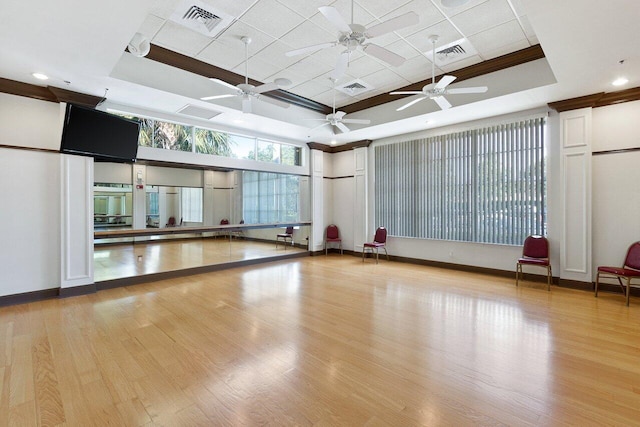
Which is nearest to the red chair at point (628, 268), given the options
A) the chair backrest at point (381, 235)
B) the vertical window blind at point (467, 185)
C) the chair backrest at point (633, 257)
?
the chair backrest at point (633, 257)

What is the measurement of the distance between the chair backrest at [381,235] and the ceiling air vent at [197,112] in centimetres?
495

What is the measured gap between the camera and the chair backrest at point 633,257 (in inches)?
184

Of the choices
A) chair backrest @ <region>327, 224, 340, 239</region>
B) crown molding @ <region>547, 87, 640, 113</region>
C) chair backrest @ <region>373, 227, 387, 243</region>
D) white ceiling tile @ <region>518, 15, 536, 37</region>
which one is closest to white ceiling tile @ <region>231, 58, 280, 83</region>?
white ceiling tile @ <region>518, 15, 536, 37</region>

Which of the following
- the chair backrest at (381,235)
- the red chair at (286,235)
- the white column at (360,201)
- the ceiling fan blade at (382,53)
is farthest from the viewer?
the white column at (360,201)

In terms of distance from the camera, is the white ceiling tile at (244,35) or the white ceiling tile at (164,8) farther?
the white ceiling tile at (244,35)

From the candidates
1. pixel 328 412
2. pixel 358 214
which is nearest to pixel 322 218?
pixel 358 214

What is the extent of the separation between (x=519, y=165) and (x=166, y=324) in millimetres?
6689

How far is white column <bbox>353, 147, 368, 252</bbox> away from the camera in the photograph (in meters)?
8.62

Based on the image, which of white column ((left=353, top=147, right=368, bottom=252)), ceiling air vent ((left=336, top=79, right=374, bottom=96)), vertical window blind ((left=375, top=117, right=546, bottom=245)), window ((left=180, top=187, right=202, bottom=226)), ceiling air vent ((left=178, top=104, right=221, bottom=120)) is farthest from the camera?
white column ((left=353, top=147, right=368, bottom=252))

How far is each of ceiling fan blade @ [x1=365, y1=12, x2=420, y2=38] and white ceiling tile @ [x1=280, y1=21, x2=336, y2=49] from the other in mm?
1381

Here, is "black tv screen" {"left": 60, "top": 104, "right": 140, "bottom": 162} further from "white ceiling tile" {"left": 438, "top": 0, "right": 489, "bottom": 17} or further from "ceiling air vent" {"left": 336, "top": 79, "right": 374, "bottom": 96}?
"white ceiling tile" {"left": 438, "top": 0, "right": 489, "bottom": 17}

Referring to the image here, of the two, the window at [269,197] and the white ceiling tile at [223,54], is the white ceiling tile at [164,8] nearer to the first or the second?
the white ceiling tile at [223,54]

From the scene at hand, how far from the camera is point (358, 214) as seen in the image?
873 centimetres

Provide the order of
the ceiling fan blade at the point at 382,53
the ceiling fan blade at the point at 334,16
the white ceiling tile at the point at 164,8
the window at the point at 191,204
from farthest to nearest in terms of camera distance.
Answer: the window at the point at 191,204, the white ceiling tile at the point at 164,8, the ceiling fan blade at the point at 382,53, the ceiling fan blade at the point at 334,16
